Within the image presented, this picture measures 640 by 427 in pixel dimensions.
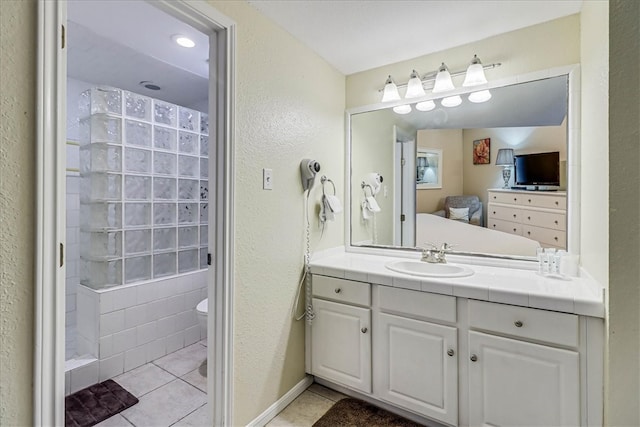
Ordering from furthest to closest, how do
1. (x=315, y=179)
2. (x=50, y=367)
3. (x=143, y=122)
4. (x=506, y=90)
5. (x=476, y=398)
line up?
(x=143, y=122) → (x=315, y=179) → (x=506, y=90) → (x=476, y=398) → (x=50, y=367)

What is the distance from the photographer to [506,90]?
6.11ft

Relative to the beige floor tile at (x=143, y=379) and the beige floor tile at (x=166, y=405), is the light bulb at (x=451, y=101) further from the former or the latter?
the beige floor tile at (x=143, y=379)

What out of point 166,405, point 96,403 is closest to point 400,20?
point 166,405

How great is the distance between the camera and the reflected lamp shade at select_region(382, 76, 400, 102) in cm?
212

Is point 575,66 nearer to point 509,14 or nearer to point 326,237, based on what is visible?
point 509,14

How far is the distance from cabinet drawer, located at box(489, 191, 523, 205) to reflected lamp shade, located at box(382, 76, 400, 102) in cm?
86

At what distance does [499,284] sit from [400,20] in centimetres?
142

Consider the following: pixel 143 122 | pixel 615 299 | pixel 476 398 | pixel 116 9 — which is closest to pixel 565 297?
pixel 615 299

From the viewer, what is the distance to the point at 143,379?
2.15 meters

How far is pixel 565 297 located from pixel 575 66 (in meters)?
1.18

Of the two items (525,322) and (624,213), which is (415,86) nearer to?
(624,213)

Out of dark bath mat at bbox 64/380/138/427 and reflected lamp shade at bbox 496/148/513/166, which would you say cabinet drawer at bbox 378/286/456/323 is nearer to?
reflected lamp shade at bbox 496/148/513/166

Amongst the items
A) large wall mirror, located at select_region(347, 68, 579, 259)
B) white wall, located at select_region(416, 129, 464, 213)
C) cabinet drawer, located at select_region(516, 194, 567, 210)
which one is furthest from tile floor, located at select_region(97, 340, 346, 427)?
cabinet drawer, located at select_region(516, 194, 567, 210)

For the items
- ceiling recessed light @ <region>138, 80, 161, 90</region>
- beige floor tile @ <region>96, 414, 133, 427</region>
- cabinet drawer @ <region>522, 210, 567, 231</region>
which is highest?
ceiling recessed light @ <region>138, 80, 161, 90</region>
